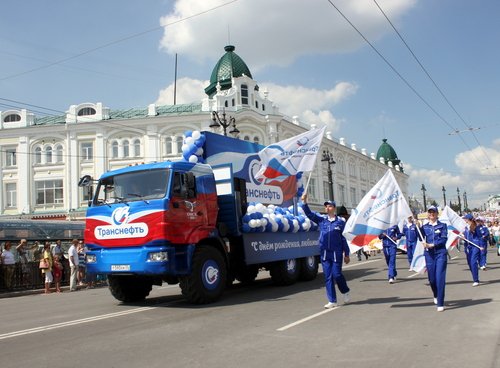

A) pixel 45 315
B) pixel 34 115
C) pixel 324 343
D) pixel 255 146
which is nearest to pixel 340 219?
pixel 324 343

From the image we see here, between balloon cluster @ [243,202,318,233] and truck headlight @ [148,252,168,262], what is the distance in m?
2.72

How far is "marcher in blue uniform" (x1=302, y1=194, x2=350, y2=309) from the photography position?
9367mm

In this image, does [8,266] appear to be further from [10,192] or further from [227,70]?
[227,70]

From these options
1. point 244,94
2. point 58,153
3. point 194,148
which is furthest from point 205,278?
point 58,153

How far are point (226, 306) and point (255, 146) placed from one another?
549 cm

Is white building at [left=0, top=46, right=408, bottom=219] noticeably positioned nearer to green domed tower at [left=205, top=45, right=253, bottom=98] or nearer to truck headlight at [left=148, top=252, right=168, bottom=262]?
green domed tower at [left=205, top=45, right=253, bottom=98]

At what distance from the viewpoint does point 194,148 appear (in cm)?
1218

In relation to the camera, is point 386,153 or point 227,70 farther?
point 386,153

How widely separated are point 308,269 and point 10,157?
140ft

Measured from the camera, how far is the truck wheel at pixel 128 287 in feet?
37.2

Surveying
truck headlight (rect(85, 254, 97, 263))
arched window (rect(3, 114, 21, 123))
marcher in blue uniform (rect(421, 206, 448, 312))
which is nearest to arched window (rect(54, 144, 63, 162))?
arched window (rect(3, 114, 21, 123))

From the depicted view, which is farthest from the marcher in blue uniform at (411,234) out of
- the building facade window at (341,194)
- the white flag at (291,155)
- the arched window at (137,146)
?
the building facade window at (341,194)

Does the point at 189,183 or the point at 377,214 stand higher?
the point at 189,183

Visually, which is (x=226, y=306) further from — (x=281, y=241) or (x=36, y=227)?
(x=36, y=227)
